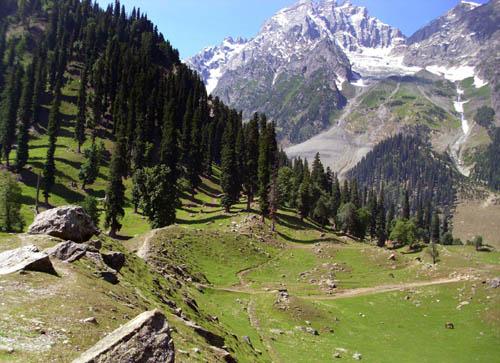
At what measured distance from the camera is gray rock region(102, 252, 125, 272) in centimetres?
3284

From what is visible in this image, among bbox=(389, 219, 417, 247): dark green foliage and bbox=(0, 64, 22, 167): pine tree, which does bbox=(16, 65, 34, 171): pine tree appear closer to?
bbox=(0, 64, 22, 167): pine tree

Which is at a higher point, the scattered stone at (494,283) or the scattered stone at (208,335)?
the scattered stone at (208,335)

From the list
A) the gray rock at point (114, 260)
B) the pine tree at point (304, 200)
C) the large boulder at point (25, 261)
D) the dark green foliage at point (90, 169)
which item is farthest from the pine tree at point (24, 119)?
the large boulder at point (25, 261)

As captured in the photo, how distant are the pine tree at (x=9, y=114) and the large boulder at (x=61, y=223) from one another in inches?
3894

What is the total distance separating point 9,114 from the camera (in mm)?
135000

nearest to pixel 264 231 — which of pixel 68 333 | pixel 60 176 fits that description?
pixel 60 176

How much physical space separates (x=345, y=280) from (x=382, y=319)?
1841 cm

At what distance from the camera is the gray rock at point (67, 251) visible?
1067 inches

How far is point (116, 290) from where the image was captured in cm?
2712

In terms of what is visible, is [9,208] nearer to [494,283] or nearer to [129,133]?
[129,133]

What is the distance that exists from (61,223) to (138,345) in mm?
20466

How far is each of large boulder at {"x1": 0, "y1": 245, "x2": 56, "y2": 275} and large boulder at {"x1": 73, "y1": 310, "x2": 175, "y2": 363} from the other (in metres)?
10.8

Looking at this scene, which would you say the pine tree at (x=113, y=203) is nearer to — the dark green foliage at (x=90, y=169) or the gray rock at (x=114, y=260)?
the dark green foliage at (x=90, y=169)

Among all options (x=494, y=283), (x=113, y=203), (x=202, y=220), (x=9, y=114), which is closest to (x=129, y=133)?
(x=9, y=114)
